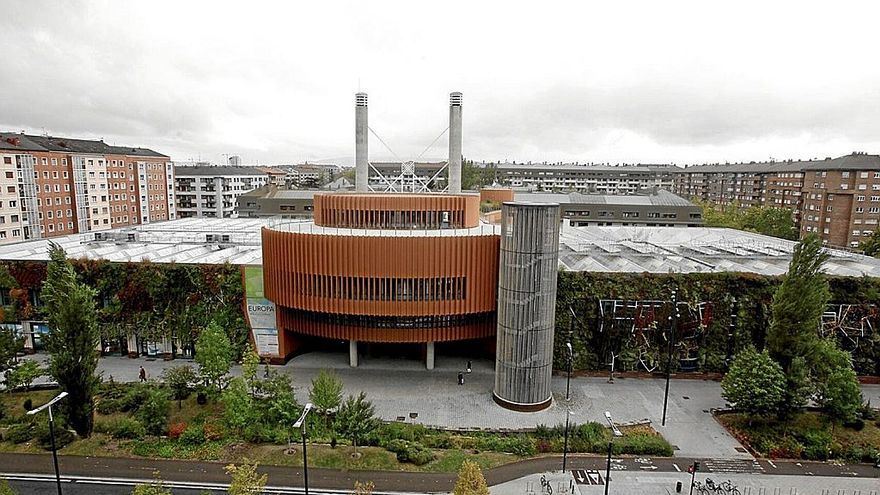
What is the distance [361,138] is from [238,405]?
84.1 feet

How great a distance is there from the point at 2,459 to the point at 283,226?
2029cm

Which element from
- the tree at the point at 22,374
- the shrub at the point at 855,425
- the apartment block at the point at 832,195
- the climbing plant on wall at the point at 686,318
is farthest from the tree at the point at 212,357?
the apartment block at the point at 832,195

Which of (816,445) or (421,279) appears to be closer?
(816,445)

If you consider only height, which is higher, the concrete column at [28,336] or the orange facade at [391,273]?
the orange facade at [391,273]

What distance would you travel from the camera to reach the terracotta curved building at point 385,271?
110 feet

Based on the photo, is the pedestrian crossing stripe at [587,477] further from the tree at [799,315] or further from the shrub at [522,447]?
the tree at [799,315]

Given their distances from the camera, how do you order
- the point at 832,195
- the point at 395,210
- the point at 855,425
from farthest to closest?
the point at 832,195, the point at 395,210, the point at 855,425

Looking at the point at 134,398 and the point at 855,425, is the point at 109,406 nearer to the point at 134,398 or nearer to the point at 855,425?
the point at 134,398

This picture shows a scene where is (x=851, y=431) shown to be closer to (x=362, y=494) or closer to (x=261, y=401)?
(x=362, y=494)

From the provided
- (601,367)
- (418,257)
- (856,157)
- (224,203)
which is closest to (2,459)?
(418,257)

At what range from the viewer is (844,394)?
94.2 ft

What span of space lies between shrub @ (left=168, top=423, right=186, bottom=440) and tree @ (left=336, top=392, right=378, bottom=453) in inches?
343

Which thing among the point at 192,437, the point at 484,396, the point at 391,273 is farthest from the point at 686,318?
the point at 192,437

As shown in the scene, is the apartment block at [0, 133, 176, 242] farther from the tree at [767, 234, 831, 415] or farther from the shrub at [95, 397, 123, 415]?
the tree at [767, 234, 831, 415]
